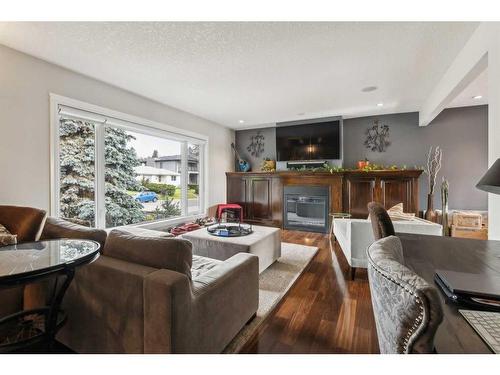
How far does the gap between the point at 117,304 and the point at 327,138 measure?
4.76m

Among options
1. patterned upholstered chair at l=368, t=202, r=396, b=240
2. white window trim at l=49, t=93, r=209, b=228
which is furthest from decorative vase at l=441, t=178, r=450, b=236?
white window trim at l=49, t=93, r=209, b=228

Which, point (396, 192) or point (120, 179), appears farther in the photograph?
point (396, 192)

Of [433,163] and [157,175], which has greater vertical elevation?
[433,163]

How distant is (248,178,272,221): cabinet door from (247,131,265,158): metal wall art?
918 mm

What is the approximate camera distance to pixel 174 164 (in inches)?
184

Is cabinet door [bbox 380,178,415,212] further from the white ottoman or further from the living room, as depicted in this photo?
the white ottoman

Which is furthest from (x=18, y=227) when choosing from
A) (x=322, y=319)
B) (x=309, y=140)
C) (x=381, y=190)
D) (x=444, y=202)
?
(x=444, y=202)

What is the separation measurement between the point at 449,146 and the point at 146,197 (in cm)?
570

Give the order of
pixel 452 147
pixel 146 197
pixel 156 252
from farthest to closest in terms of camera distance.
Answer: pixel 452 147 < pixel 146 197 < pixel 156 252

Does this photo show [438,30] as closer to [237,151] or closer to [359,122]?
[359,122]

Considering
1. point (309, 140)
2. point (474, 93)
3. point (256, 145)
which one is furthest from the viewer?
point (256, 145)

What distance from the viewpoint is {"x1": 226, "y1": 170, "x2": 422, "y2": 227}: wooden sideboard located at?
4.34m

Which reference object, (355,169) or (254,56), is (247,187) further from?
(254,56)
